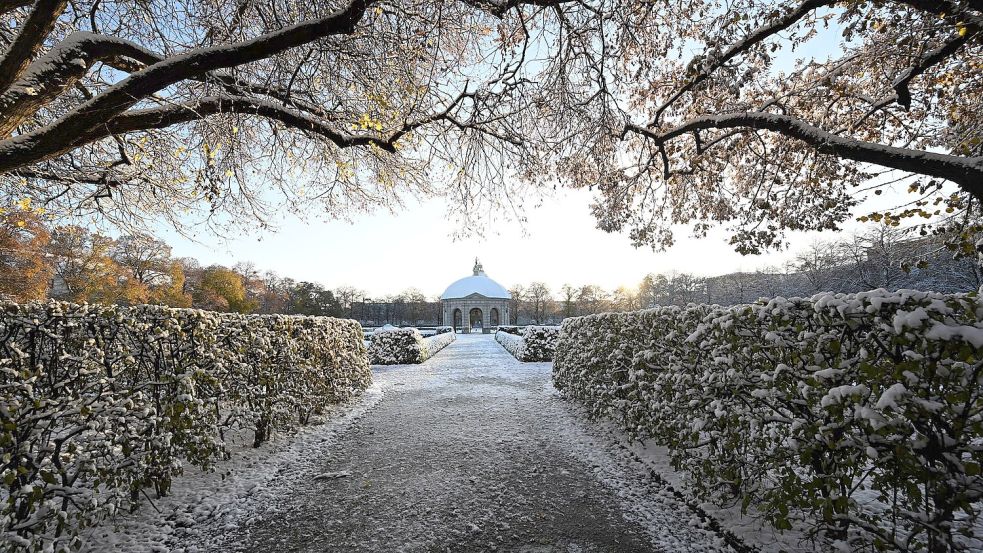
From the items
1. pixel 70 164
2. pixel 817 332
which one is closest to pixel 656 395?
pixel 817 332

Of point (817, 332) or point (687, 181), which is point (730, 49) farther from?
point (817, 332)

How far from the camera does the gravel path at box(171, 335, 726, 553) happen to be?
112 inches

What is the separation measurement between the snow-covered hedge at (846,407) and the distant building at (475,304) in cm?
4814

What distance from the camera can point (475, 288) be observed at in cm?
5231

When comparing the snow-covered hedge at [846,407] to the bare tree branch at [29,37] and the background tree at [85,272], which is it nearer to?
the bare tree branch at [29,37]

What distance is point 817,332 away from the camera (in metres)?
2.30

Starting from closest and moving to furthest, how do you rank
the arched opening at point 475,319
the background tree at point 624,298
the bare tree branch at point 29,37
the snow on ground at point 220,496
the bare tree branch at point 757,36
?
the snow on ground at point 220,496, the bare tree branch at point 29,37, the bare tree branch at point 757,36, the arched opening at point 475,319, the background tree at point 624,298

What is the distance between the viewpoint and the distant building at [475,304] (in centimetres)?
5178

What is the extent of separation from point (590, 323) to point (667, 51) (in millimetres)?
4592

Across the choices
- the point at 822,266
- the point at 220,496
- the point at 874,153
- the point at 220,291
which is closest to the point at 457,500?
the point at 220,496

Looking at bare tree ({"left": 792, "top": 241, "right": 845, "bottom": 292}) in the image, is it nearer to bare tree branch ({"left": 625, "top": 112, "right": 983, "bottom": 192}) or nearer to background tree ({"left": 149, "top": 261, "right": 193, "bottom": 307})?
bare tree branch ({"left": 625, "top": 112, "right": 983, "bottom": 192})

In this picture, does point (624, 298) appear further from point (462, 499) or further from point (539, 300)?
point (462, 499)

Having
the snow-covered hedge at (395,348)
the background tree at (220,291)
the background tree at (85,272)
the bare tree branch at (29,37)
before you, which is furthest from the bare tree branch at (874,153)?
the background tree at (220,291)

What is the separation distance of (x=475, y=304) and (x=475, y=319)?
337 cm
